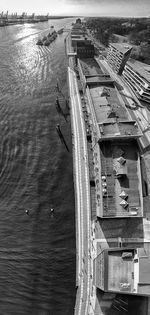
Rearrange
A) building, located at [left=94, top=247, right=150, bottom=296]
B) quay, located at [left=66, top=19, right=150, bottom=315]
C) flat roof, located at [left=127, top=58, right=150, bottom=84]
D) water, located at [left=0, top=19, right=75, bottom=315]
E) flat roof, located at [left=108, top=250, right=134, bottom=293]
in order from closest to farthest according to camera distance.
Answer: building, located at [left=94, top=247, right=150, bottom=296] → flat roof, located at [left=108, top=250, right=134, bottom=293] → quay, located at [left=66, top=19, right=150, bottom=315] → water, located at [left=0, top=19, right=75, bottom=315] → flat roof, located at [left=127, top=58, right=150, bottom=84]

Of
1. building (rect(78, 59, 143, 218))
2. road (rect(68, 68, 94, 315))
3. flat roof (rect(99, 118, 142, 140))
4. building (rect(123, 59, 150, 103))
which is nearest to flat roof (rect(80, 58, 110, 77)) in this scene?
building (rect(123, 59, 150, 103))

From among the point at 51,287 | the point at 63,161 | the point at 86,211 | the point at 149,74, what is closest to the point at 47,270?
the point at 51,287

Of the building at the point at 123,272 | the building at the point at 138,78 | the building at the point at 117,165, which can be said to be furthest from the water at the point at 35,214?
the building at the point at 138,78

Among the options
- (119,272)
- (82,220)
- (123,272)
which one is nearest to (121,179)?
(82,220)

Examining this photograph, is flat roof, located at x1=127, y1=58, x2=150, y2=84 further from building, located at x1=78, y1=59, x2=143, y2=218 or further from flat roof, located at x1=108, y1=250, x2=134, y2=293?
flat roof, located at x1=108, y1=250, x2=134, y2=293

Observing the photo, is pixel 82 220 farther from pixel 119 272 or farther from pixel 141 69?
pixel 141 69

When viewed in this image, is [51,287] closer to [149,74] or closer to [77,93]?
[77,93]
